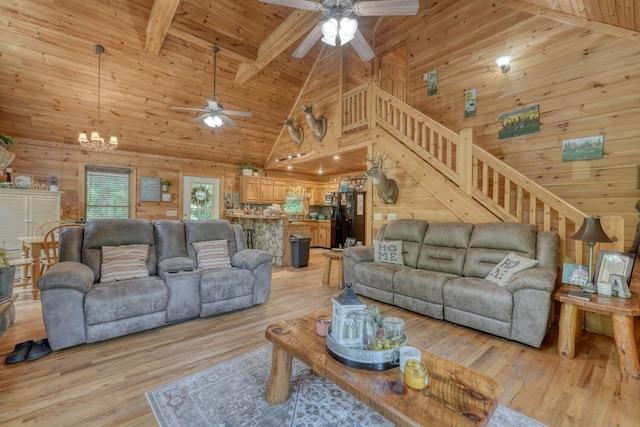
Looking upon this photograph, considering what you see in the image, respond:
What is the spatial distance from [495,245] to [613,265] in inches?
37.8

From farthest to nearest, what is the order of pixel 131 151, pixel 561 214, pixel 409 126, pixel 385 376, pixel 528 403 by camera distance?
pixel 131 151 < pixel 409 126 < pixel 561 214 < pixel 528 403 < pixel 385 376

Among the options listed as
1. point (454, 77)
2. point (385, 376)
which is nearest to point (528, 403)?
point (385, 376)

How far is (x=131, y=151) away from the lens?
21.6ft

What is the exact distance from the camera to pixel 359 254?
13.4ft

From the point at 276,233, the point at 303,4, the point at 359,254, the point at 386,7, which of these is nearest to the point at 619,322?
the point at 359,254

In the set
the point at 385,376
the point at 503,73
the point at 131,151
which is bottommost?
the point at 385,376

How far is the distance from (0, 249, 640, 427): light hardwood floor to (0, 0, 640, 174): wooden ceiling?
11.9 ft

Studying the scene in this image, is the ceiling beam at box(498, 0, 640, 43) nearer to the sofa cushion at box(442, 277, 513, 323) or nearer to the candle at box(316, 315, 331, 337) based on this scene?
the sofa cushion at box(442, 277, 513, 323)

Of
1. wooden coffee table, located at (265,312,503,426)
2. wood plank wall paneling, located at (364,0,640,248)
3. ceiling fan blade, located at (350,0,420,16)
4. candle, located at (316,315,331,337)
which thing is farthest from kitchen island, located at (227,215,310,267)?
wooden coffee table, located at (265,312,503,426)

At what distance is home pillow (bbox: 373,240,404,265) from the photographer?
392cm

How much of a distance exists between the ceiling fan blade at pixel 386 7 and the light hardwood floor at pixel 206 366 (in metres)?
3.07

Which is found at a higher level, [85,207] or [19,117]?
[19,117]

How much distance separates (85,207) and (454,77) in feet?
26.3

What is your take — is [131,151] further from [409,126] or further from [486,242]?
[486,242]
